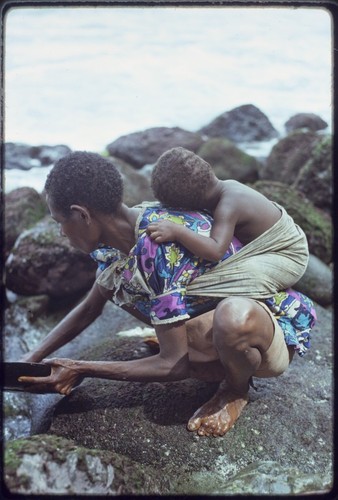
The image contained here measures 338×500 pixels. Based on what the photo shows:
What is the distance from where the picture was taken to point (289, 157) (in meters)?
7.57

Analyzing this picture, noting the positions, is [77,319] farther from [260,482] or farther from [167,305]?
[260,482]

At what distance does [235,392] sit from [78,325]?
0.98 m

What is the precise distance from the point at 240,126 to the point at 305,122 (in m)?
1.15

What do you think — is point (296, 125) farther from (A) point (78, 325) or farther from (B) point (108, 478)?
(B) point (108, 478)

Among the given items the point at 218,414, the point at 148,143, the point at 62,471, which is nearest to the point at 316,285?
the point at 218,414

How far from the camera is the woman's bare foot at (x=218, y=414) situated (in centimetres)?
285

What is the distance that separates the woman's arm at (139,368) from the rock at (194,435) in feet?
1.02

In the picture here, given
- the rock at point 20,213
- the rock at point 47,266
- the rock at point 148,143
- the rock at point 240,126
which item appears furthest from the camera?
the rock at point 240,126

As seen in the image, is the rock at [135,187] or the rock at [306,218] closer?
the rock at [306,218]

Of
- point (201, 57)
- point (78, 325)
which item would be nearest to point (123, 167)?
point (201, 57)

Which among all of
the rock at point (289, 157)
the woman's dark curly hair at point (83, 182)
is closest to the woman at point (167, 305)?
the woman's dark curly hair at point (83, 182)

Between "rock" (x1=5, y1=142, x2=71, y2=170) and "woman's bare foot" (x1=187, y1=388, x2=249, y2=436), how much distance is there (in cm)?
577

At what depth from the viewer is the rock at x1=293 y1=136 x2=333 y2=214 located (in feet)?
20.6

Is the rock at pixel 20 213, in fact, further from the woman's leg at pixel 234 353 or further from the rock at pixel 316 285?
the woman's leg at pixel 234 353
